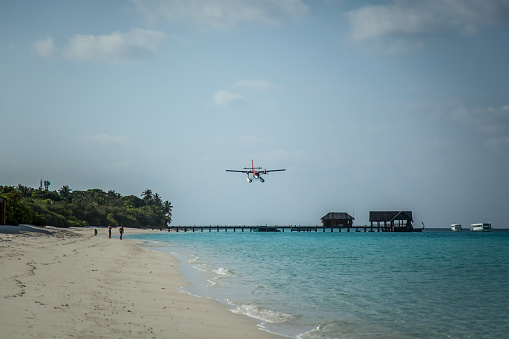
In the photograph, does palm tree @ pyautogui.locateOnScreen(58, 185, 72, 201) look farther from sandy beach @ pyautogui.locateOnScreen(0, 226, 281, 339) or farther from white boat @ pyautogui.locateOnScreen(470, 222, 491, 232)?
white boat @ pyautogui.locateOnScreen(470, 222, 491, 232)

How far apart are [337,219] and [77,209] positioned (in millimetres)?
82897

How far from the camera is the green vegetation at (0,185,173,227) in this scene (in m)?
55.2

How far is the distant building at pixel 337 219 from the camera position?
144875 millimetres

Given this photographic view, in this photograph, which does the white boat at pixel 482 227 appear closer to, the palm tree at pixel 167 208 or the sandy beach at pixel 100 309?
the palm tree at pixel 167 208

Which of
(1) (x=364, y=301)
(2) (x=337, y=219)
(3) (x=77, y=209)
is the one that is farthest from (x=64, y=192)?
(1) (x=364, y=301)

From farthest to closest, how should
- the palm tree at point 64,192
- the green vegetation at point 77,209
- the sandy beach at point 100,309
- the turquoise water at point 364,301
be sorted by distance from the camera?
the palm tree at point 64,192 → the green vegetation at point 77,209 → the turquoise water at point 364,301 → the sandy beach at point 100,309

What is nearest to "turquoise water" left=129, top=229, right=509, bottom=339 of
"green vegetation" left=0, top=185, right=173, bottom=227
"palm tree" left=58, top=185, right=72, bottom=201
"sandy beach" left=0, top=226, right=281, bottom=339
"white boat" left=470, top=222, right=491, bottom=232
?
"sandy beach" left=0, top=226, right=281, bottom=339

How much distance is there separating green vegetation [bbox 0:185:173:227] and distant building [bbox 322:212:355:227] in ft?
193

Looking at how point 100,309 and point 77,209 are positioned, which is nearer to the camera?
point 100,309

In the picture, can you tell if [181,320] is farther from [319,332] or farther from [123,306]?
[319,332]

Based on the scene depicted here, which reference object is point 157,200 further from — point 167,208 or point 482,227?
point 482,227

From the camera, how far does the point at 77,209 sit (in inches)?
4016

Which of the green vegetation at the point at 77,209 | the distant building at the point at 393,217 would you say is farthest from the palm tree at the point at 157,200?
the distant building at the point at 393,217

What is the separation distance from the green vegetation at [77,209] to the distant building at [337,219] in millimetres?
58773
